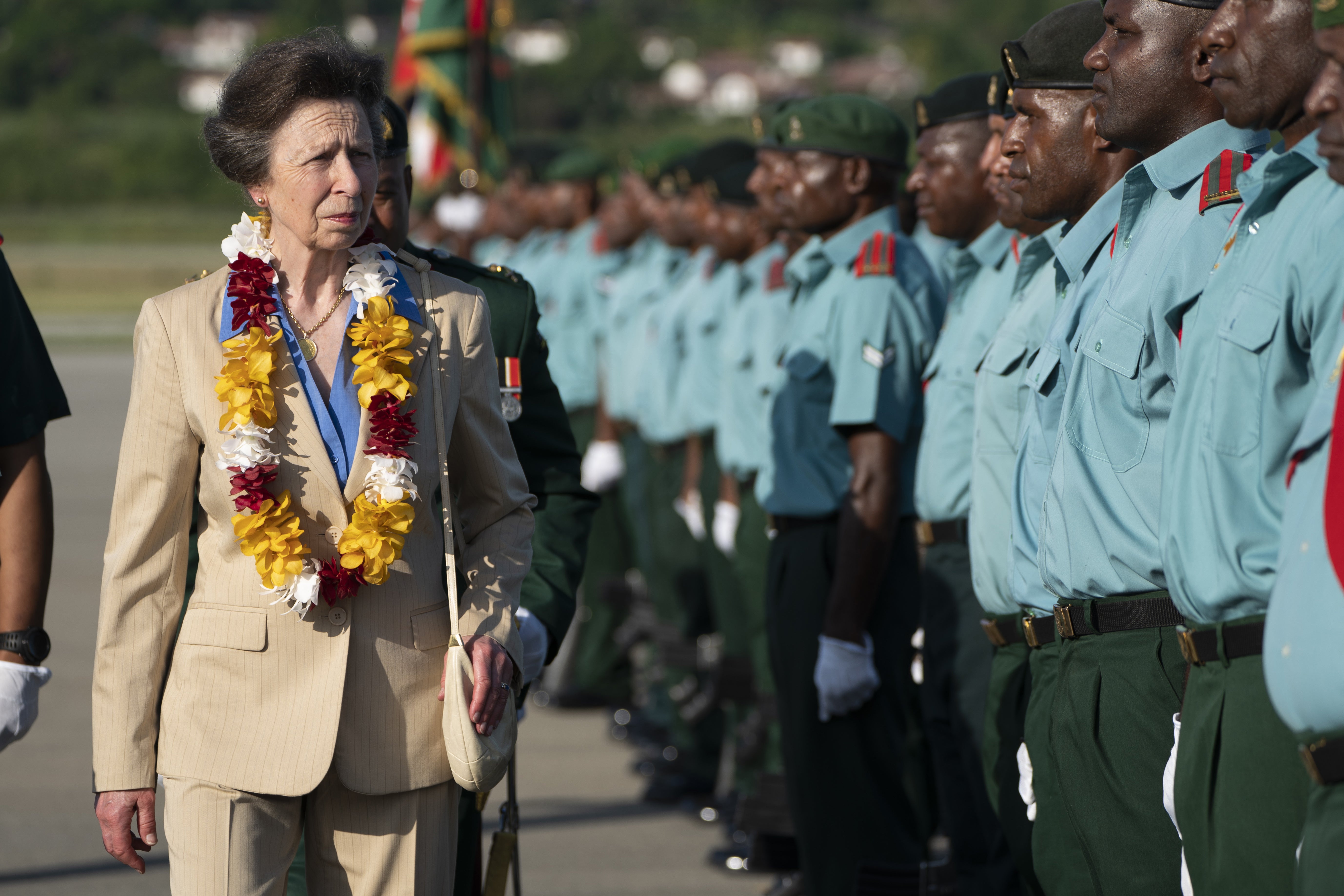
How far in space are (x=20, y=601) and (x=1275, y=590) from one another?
8.96 ft

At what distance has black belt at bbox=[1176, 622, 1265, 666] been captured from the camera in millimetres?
2543

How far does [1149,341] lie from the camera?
9.96 feet

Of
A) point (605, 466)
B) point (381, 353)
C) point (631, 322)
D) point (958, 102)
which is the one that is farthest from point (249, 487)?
point (631, 322)

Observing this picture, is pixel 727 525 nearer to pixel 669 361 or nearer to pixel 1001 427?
pixel 669 361

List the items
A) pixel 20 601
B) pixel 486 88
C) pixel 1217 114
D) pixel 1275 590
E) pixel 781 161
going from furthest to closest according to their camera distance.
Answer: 1. pixel 486 88
2. pixel 781 161
3. pixel 20 601
4. pixel 1217 114
5. pixel 1275 590

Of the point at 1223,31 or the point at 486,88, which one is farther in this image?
the point at 486,88

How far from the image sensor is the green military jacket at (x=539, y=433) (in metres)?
3.88

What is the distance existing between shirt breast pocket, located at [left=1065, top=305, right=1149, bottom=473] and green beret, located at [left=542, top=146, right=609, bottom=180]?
28.1 ft

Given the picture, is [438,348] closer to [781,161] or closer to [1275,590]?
[1275,590]

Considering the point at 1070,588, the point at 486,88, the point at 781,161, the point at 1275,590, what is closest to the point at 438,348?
the point at 1070,588

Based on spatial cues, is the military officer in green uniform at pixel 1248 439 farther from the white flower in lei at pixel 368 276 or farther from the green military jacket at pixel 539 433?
the green military jacket at pixel 539 433

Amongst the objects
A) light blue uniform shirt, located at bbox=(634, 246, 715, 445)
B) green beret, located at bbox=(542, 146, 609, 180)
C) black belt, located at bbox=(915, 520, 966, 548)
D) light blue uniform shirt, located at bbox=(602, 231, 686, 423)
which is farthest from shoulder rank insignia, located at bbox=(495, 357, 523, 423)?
green beret, located at bbox=(542, 146, 609, 180)

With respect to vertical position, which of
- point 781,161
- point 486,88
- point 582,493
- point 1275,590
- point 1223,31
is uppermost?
point 486,88

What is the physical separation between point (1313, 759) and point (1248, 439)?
0.52 m
